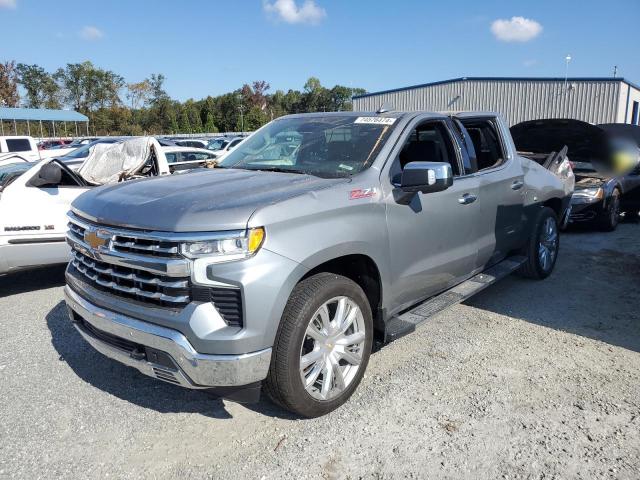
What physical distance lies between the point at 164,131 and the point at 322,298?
6720cm

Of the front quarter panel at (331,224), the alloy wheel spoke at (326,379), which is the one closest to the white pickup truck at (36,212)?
the front quarter panel at (331,224)

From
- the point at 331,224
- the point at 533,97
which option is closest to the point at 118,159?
the point at 331,224

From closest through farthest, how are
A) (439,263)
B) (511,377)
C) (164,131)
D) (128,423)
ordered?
(128,423) → (511,377) → (439,263) → (164,131)

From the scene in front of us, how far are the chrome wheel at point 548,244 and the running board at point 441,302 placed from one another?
0.76 metres

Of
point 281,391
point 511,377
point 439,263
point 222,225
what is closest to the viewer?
point 222,225

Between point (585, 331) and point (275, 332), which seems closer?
point (275, 332)

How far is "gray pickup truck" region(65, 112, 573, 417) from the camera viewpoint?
2.66 meters

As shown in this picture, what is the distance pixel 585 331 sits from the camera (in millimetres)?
4602

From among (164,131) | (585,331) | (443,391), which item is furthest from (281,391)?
(164,131)

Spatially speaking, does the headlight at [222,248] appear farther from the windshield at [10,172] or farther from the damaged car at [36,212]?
the windshield at [10,172]

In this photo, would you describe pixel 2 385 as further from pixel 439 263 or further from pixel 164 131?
pixel 164 131

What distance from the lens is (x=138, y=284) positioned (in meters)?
2.85

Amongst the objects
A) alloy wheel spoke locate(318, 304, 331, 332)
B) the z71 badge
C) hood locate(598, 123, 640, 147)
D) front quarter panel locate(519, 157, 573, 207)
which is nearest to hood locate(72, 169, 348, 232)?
the z71 badge

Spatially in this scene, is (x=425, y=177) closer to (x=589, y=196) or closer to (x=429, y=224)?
(x=429, y=224)
